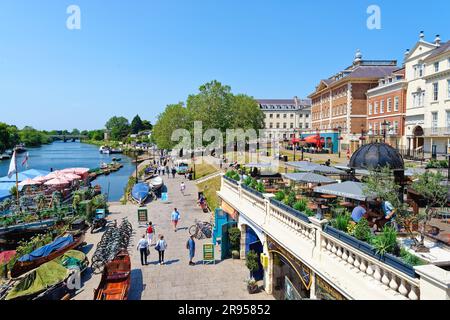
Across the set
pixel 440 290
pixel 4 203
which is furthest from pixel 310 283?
pixel 4 203

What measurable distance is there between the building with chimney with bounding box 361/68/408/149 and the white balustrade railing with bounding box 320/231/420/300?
34.9 m

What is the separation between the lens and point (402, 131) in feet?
138

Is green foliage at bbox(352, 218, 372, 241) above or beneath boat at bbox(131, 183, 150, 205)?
above

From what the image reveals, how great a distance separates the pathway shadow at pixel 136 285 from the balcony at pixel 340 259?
17.2ft

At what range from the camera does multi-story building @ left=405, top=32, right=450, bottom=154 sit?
1315 inches

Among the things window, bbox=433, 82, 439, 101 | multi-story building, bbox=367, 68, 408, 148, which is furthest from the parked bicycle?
window, bbox=433, 82, 439, 101

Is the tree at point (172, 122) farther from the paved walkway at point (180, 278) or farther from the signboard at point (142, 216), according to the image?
the paved walkway at point (180, 278)

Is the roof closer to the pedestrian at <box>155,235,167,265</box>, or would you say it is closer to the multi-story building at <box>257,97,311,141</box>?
the pedestrian at <box>155,235,167,265</box>

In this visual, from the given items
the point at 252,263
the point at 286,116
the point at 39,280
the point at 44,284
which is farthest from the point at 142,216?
the point at 286,116

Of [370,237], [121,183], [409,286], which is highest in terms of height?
[370,237]

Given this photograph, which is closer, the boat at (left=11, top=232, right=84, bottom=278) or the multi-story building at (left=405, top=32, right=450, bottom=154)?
the boat at (left=11, top=232, right=84, bottom=278)

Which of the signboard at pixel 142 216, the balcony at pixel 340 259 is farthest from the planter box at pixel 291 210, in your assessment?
the signboard at pixel 142 216
